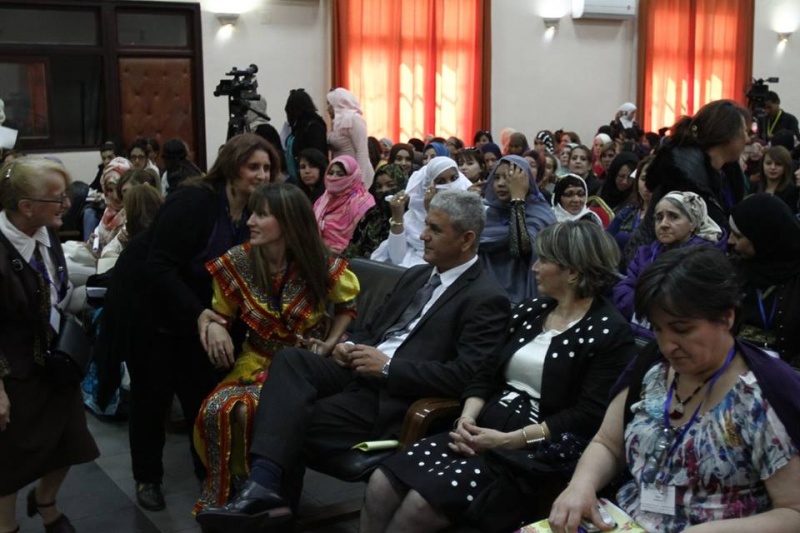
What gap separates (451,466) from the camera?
237cm

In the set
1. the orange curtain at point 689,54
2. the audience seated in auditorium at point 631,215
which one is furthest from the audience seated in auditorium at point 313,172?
the orange curtain at point 689,54

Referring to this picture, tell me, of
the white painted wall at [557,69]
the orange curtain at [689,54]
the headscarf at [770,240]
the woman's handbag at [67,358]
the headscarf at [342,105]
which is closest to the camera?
the woman's handbag at [67,358]

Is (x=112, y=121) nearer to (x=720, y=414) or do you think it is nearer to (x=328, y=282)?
(x=328, y=282)

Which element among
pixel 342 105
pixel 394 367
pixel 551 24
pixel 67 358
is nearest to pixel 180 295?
pixel 67 358

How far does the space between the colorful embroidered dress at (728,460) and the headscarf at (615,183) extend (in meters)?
4.17

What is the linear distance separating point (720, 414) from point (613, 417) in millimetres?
290

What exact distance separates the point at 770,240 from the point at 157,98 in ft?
24.6

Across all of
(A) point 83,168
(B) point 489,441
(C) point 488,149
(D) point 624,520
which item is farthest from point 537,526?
(A) point 83,168

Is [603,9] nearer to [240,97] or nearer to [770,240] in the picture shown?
[240,97]

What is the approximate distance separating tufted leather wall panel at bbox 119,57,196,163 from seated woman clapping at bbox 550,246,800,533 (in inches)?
321

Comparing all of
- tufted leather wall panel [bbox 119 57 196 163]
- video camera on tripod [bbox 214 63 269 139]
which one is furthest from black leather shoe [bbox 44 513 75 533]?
tufted leather wall panel [bbox 119 57 196 163]

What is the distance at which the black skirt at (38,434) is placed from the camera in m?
2.70

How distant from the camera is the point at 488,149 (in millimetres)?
8383

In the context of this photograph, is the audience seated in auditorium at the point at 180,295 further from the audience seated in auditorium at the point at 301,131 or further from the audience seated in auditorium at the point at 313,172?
the audience seated in auditorium at the point at 301,131
